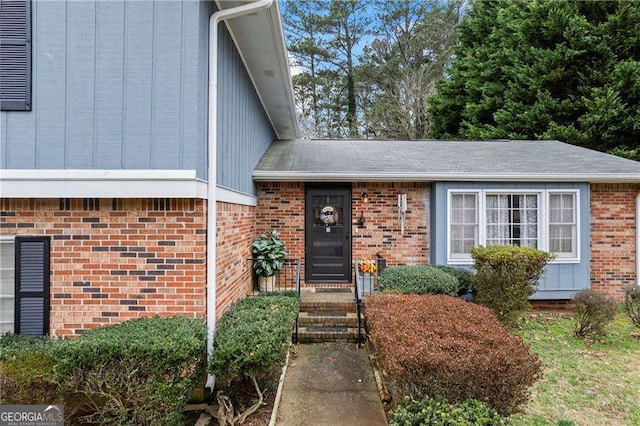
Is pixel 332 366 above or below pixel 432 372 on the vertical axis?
below

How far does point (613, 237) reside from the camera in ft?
25.0

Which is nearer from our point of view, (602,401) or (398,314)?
(602,401)

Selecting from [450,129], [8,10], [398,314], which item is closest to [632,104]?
[450,129]

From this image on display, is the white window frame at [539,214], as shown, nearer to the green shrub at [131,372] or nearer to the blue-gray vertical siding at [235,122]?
the blue-gray vertical siding at [235,122]

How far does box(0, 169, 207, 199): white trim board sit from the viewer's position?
11.6 feet

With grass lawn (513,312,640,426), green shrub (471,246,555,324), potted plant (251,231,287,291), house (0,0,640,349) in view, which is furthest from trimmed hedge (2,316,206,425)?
green shrub (471,246,555,324)

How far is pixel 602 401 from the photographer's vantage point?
3.90 meters

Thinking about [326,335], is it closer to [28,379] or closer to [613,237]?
[28,379]

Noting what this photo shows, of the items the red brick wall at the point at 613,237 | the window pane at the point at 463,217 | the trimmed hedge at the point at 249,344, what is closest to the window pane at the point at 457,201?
the window pane at the point at 463,217

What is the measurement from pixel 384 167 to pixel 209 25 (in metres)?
4.71

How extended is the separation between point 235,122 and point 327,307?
11.8 feet

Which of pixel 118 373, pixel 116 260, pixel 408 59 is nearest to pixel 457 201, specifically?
pixel 116 260

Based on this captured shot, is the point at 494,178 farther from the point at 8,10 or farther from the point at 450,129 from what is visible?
the point at 450,129

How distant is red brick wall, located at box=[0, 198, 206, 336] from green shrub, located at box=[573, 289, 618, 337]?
20.3 ft
